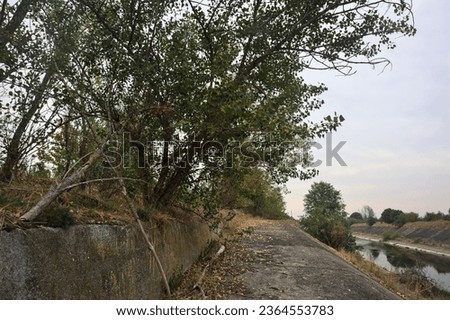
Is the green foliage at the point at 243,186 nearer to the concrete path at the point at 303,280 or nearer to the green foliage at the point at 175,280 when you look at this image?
the concrete path at the point at 303,280

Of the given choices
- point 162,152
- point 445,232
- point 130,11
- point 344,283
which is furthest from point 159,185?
point 445,232

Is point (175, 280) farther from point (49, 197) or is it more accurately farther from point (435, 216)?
point (435, 216)

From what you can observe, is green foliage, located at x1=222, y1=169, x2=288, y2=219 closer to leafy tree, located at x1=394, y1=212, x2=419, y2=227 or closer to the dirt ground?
the dirt ground

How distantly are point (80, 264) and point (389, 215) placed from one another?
303ft

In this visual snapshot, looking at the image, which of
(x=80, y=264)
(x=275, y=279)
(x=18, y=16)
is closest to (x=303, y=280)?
(x=275, y=279)

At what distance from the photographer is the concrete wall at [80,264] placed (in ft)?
12.8

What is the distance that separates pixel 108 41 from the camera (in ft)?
27.0

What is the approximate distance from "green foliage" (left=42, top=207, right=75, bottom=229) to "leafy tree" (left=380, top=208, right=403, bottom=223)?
8906cm

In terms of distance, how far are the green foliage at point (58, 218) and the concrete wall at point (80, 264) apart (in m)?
0.09

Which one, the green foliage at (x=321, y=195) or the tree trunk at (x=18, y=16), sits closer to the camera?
the tree trunk at (x=18, y=16)

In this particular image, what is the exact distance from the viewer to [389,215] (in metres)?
87.3

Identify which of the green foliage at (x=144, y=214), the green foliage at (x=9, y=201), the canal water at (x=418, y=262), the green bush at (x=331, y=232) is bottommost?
the canal water at (x=418, y=262)

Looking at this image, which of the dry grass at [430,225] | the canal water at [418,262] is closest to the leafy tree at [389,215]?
the dry grass at [430,225]

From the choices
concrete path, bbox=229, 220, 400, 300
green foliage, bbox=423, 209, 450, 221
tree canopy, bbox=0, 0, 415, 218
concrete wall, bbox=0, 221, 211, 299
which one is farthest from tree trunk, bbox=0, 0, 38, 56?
green foliage, bbox=423, 209, 450, 221
